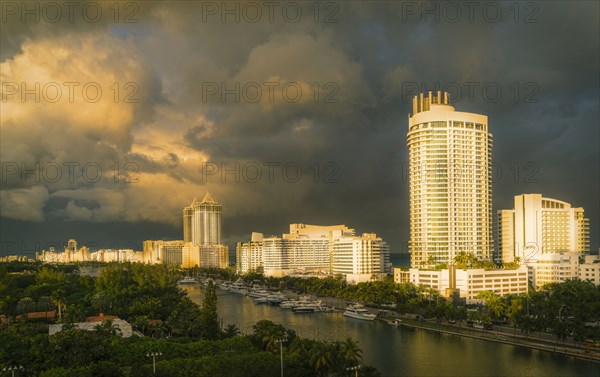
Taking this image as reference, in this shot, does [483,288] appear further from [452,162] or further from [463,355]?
[463,355]

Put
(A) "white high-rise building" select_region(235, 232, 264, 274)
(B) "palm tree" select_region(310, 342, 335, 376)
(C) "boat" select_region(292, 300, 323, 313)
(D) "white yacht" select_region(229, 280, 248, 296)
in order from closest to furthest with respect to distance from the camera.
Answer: (B) "palm tree" select_region(310, 342, 335, 376) → (C) "boat" select_region(292, 300, 323, 313) → (D) "white yacht" select_region(229, 280, 248, 296) → (A) "white high-rise building" select_region(235, 232, 264, 274)

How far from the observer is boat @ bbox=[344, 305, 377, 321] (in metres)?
53.8

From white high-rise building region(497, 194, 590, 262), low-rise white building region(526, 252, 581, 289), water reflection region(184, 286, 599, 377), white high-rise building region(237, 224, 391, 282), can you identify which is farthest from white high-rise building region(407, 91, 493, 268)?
water reflection region(184, 286, 599, 377)

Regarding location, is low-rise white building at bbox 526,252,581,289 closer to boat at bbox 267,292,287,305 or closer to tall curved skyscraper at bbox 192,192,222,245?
boat at bbox 267,292,287,305

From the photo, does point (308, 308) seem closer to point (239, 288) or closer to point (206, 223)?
point (239, 288)

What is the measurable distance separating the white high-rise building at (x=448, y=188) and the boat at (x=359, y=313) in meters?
16.4

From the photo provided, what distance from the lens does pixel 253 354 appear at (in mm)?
27062

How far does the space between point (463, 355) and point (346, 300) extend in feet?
114

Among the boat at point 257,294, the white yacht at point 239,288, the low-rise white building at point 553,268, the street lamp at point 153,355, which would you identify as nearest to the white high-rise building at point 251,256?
the white yacht at point 239,288

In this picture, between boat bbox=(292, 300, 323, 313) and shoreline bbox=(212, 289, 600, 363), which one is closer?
shoreline bbox=(212, 289, 600, 363)

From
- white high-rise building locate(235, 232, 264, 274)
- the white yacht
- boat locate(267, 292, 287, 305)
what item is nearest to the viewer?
boat locate(267, 292, 287, 305)

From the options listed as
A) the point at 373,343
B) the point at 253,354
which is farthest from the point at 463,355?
the point at 253,354

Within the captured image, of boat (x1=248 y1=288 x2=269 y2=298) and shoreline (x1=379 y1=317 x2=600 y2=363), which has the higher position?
shoreline (x1=379 y1=317 x2=600 y2=363)

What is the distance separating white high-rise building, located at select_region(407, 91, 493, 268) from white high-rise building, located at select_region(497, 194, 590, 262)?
9.35 metres
